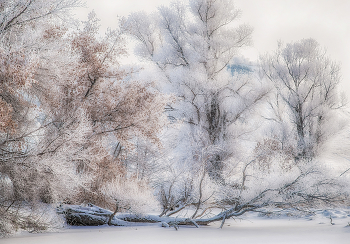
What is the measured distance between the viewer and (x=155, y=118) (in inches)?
277

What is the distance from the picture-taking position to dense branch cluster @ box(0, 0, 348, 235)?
4648 millimetres

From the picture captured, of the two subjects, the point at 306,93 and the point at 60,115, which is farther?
the point at 306,93

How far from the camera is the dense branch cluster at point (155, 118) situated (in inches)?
183

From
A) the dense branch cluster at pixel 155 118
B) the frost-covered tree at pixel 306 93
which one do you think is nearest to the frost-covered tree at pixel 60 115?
the dense branch cluster at pixel 155 118

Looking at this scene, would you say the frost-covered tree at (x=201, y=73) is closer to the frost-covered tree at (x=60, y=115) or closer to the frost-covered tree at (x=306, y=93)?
the frost-covered tree at (x=306, y=93)

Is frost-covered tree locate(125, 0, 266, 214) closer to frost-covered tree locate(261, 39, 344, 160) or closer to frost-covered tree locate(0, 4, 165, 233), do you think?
frost-covered tree locate(261, 39, 344, 160)

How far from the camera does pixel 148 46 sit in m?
12.6

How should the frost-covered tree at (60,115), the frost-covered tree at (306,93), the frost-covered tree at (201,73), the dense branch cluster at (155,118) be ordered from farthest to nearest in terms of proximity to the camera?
the frost-covered tree at (306,93) < the frost-covered tree at (201,73) < the dense branch cluster at (155,118) < the frost-covered tree at (60,115)

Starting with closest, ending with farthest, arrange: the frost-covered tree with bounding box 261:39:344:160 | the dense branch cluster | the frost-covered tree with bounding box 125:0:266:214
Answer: the dense branch cluster → the frost-covered tree with bounding box 125:0:266:214 → the frost-covered tree with bounding box 261:39:344:160

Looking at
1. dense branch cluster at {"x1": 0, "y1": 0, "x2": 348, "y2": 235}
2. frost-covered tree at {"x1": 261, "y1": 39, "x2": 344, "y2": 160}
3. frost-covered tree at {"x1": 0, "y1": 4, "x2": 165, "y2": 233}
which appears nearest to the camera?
frost-covered tree at {"x1": 0, "y1": 4, "x2": 165, "y2": 233}

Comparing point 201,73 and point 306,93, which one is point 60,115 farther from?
point 306,93

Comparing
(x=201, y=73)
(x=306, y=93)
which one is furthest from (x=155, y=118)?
(x=306, y=93)

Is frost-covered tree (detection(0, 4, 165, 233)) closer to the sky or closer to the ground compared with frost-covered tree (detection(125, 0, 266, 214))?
closer to the ground

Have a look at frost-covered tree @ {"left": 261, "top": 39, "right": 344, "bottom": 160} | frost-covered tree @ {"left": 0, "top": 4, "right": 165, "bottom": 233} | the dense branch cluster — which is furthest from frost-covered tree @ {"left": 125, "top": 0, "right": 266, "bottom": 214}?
frost-covered tree @ {"left": 0, "top": 4, "right": 165, "bottom": 233}
